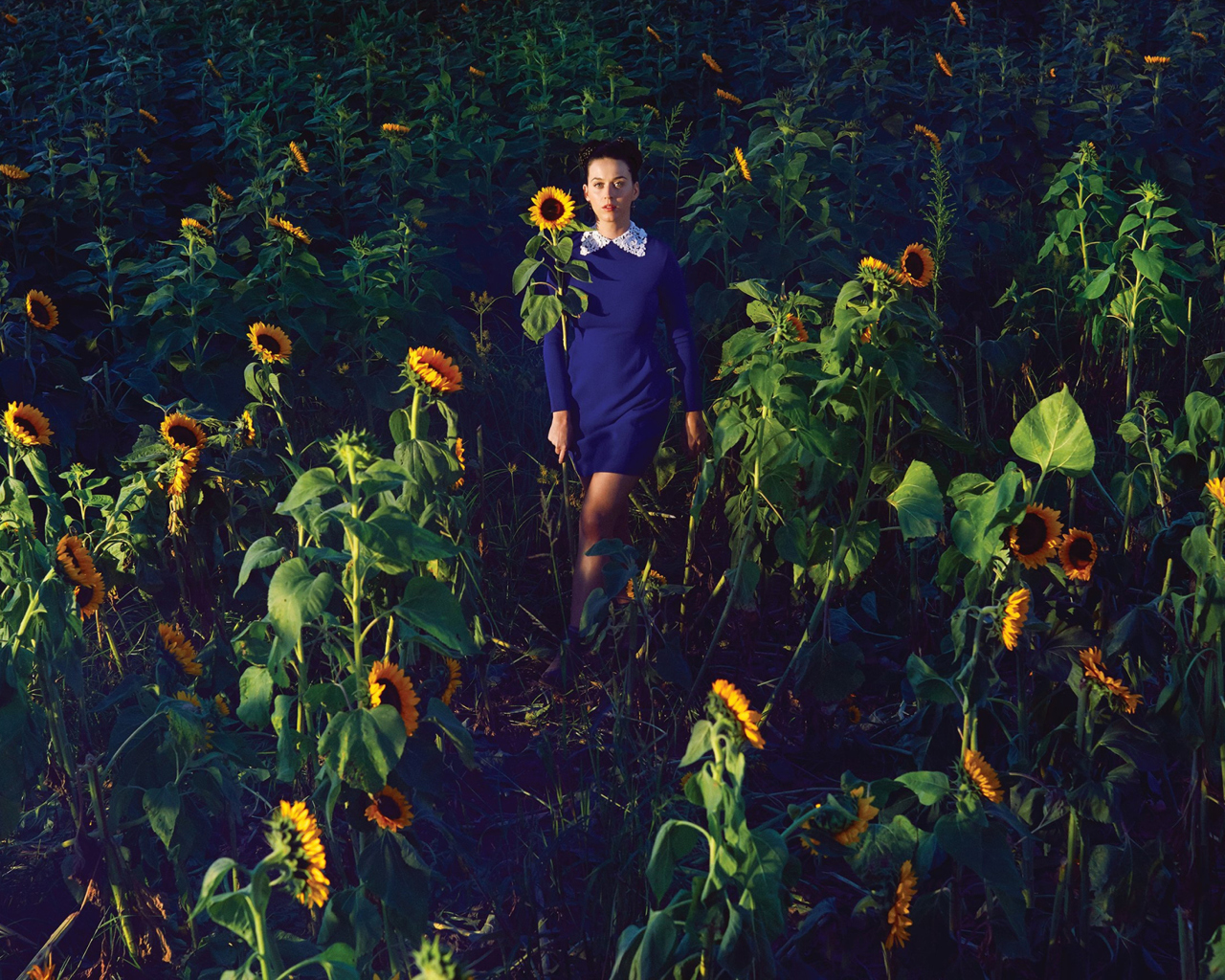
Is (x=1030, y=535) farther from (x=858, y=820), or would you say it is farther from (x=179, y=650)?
(x=179, y=650)

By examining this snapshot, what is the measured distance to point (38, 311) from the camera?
3.44 m

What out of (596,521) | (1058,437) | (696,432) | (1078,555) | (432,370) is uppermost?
(432,370)

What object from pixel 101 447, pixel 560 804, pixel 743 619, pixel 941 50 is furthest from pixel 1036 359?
pixel 101 447

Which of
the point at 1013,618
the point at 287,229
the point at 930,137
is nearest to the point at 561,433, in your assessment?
the point at 287,229

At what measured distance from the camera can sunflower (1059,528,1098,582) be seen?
7.96 feet

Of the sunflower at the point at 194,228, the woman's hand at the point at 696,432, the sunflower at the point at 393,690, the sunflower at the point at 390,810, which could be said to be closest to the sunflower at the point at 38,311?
the sunflower at the point at 194,228

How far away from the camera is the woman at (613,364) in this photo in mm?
3432

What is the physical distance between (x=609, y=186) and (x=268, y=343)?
101 cm

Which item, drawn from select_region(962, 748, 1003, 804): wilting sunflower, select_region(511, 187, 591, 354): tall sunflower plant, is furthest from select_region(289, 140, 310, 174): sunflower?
select_region(962, 748, 1003, 804): wilting sunflower

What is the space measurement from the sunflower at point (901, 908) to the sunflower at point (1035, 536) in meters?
0.65

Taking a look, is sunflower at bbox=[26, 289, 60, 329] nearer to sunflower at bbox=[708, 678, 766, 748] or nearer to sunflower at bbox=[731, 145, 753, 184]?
sunflower at bbox=[731, 145, 753, 184]

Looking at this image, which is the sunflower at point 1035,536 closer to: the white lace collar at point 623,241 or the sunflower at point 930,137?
the white lace collar at point 623,241

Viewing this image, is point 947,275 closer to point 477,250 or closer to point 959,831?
point 477,250

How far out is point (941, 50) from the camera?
20.3ft
